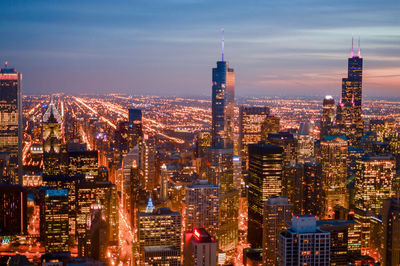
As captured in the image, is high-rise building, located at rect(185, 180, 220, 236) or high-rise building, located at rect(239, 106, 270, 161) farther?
high-rise building, located at rect(239, 106, 270, 161)

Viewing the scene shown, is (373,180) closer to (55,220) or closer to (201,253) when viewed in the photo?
(201,253)

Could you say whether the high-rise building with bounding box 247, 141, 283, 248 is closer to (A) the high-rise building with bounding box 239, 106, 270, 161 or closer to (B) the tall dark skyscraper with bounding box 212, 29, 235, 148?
(A) the high-rise building with bounding box 239, 106, 270, 161

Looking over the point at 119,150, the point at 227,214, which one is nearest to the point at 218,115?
the point at 119,150

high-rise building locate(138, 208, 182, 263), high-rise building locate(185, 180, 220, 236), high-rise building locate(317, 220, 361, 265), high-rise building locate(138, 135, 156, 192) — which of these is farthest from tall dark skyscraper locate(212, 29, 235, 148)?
high-rise building locate(138, 208, 182, 263)

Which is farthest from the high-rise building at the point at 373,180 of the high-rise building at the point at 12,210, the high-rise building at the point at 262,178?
the high-rise building at the point at 12,210

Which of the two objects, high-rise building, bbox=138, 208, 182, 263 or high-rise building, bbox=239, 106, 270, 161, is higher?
high-rise building, bbox=239, 106, 270, 161

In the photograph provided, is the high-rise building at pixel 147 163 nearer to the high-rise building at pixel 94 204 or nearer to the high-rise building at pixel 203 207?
the high-rise building at pixel 94 204

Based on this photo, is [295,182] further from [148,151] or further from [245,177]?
[148,151]
